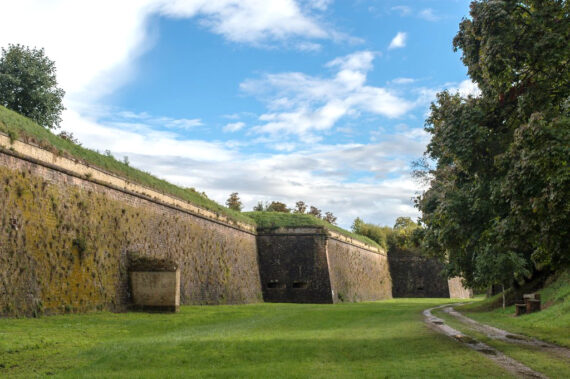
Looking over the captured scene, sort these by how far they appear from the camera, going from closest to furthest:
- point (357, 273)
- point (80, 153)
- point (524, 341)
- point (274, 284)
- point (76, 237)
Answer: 1. point (524, 341)
2. point (76, 237)
3. point (80, 153)
4. point (274, 284)
5. point (357, 273)

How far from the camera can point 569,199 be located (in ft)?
33.9

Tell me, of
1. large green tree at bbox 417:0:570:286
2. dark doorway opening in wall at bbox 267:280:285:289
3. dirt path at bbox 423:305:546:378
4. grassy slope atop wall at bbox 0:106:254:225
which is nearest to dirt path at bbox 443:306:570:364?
dirt path at bbox 423:305:546:378

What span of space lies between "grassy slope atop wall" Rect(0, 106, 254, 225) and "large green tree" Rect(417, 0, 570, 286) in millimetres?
12352

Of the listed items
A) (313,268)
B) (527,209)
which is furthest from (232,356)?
(313,268)

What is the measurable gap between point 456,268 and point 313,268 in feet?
52.3

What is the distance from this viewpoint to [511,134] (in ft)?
47.3

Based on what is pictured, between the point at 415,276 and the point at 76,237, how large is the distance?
45.7m

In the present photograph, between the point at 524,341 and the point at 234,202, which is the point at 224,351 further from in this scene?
the point at 234,202

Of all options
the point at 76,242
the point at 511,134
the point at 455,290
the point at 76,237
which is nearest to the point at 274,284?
the point at 76,237

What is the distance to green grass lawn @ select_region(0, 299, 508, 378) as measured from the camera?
8.58 m

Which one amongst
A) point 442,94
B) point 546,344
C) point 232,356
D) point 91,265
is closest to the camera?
point 232,356

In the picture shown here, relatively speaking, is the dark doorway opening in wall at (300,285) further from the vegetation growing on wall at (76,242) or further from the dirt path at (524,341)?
the dirt path at (524,341)

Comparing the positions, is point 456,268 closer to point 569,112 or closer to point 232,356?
point 569,112

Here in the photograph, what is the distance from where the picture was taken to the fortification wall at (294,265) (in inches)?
1554
